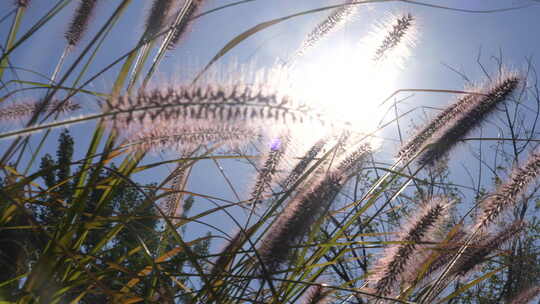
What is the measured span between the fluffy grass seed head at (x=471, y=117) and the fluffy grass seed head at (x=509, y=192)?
33 centimetres

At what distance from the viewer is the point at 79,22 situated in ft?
6.91

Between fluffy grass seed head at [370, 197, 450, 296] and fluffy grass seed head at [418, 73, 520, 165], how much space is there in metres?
0.31

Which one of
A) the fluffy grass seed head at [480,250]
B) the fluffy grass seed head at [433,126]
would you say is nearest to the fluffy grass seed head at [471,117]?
the fluffy grass seed head at [433,126]

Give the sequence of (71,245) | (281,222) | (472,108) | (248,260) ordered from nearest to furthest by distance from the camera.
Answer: (281,222), (71,245), (248,260), (472,108)

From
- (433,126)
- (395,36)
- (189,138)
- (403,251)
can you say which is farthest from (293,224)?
(395,36)

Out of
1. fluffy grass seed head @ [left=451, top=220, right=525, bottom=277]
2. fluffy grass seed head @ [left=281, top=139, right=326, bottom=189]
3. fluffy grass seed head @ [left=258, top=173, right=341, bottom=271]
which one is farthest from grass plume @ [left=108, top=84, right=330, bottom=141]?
fluffy grass seed head @ [left=451, top=220, right=525, bottom=277]

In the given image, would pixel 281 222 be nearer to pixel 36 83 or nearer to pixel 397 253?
pixel 397 253

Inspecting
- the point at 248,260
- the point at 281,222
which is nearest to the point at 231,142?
the point at 281,222

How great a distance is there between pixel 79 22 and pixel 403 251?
1.90m

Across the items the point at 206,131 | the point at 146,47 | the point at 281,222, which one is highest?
the point at 146,47

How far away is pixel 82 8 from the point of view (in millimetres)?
2090

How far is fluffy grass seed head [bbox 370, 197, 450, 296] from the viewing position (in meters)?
1.59

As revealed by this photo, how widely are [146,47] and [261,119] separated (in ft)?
2.98

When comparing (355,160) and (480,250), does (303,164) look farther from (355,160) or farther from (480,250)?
(480,250)
